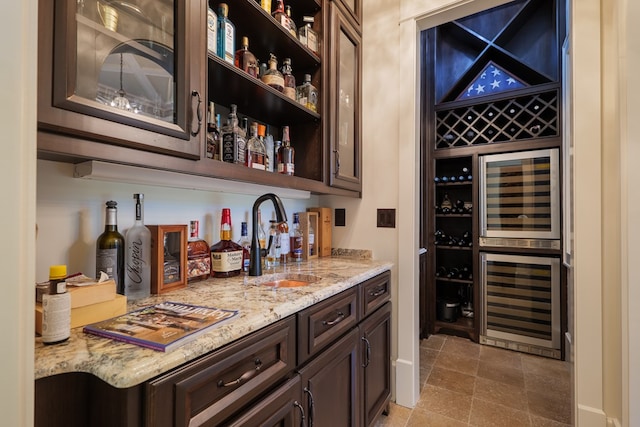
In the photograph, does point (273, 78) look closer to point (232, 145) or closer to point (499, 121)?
point (232, 145)

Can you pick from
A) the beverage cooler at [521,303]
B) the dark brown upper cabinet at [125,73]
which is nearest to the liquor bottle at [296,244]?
the dark brown upper cabinet at [125,73]

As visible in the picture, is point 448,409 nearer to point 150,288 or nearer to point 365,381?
point 365,381

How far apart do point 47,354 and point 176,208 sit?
0.76 metres

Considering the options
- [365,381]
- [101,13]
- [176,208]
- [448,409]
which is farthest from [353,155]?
[448,409]

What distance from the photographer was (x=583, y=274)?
142 cm

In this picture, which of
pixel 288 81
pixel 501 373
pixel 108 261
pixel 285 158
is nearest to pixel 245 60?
pixel 288 81

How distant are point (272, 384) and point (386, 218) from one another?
130 centimetres

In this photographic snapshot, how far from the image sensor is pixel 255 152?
1390mm

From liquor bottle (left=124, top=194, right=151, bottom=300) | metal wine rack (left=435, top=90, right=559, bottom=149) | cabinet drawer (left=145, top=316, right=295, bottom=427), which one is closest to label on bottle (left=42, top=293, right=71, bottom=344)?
cabinet drawer (left=145, top=316, right=295, bottom=427)

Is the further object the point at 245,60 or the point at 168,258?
the point at 245,60

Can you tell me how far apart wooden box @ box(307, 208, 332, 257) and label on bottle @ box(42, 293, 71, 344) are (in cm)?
144

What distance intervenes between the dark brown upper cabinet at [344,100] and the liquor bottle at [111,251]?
1055 millimetres

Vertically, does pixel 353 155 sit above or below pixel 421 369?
above

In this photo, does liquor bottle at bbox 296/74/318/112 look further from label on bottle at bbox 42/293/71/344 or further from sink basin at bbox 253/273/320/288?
label on bottle at bbox 42/293/71/344
